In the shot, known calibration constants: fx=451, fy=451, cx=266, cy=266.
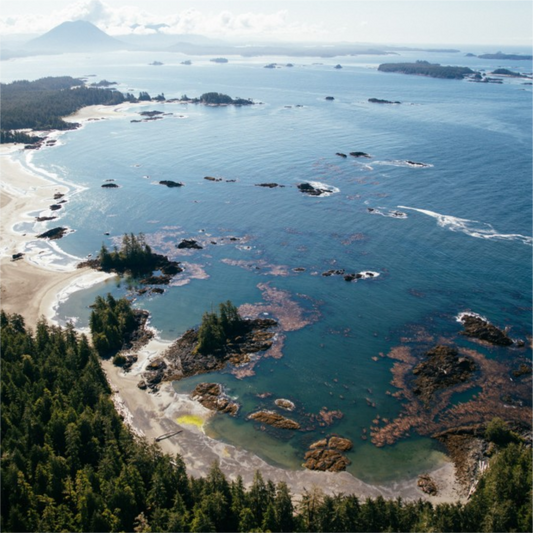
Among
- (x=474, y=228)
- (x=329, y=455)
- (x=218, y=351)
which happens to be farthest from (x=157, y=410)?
(x=474, y=228)

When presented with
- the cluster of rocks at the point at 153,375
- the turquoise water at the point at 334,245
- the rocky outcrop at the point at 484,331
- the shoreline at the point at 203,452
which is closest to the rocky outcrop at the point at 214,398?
the shoreline at the point at 203,452

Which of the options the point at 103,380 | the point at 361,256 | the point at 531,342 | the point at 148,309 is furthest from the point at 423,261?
the point at 103,380

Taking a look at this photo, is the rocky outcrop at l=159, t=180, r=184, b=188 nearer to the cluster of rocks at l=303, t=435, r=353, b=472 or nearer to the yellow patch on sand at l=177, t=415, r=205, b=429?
the yellow patch on sand at l=177, t=415, r=205, b=429

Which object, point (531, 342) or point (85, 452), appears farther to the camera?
point (531, 342)

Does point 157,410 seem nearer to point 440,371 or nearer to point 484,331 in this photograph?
point 440,371

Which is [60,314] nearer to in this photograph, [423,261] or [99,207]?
[99,207]

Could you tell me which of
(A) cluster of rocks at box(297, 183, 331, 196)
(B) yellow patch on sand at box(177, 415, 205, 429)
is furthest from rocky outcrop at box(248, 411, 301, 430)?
(A) cluster of rocks at box(297, 183, 331, 196)

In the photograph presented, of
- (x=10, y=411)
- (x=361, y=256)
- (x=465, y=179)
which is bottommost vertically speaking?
(x=10, y=411)
